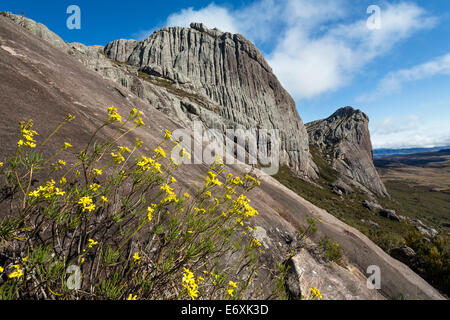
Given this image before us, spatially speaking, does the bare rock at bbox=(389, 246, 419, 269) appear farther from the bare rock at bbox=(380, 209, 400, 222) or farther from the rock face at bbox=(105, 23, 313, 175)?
the rock face at bbox=(105, 23, 313, 175)

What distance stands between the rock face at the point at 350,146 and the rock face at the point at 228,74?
874 inches

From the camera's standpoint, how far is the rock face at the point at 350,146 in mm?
86438

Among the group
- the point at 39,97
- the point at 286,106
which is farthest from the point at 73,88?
the point at 286,106

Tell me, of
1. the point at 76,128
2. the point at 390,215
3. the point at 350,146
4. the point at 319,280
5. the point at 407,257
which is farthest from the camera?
the point at 350,146

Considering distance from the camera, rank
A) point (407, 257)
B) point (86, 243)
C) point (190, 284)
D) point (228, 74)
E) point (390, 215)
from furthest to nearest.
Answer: point (228, 74) < point (390, 215) < point (407, 257) < point (86, 243) < point (190, 284)

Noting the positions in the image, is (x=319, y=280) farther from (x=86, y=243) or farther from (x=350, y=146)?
(x=350, y=146)

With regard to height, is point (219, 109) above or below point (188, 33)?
below

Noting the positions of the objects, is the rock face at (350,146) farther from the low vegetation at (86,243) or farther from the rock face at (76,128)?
the low vegetation at (86,243)

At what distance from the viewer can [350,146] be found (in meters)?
95.4

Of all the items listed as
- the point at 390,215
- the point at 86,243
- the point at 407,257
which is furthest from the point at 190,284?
the point at 390,215

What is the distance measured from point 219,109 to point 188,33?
49776mm

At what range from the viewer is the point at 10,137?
3547 millimetres

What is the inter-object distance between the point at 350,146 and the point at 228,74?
70.5 meters
